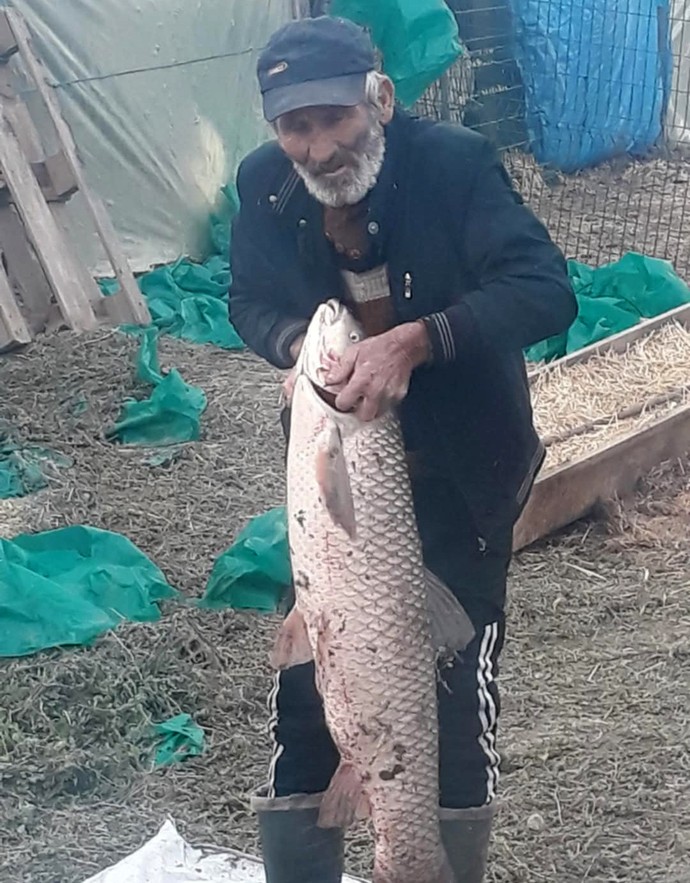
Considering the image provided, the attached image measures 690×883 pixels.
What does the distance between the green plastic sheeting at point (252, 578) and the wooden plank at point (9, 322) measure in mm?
2707

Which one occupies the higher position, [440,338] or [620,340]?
[440,338]

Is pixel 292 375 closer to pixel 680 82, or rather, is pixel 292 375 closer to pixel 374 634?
pixel 374 634

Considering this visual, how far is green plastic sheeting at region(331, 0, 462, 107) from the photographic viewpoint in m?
7.97

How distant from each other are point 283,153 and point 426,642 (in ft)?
3.15

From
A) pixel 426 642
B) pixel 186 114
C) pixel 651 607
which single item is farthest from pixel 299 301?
pixel 186 114

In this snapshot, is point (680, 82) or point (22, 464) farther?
point (680, 82)

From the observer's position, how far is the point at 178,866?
11.6 ft

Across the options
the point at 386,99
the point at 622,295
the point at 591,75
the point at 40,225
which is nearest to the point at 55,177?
the point at 40,225

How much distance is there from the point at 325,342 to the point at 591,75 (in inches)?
432

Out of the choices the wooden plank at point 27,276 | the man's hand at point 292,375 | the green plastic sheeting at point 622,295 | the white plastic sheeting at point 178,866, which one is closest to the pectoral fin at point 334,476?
the man's hand at point 292,375

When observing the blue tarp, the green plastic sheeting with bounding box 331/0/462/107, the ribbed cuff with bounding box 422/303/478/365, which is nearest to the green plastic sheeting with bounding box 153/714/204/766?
the ribbed cuff with bounding box 422/303/478/365

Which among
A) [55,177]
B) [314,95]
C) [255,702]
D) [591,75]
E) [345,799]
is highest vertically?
[314,95]

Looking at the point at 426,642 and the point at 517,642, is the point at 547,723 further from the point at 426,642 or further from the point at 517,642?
the point at 426,642

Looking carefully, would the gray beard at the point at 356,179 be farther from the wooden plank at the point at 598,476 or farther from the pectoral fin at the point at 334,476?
the wooden plank at the point at 598,476
